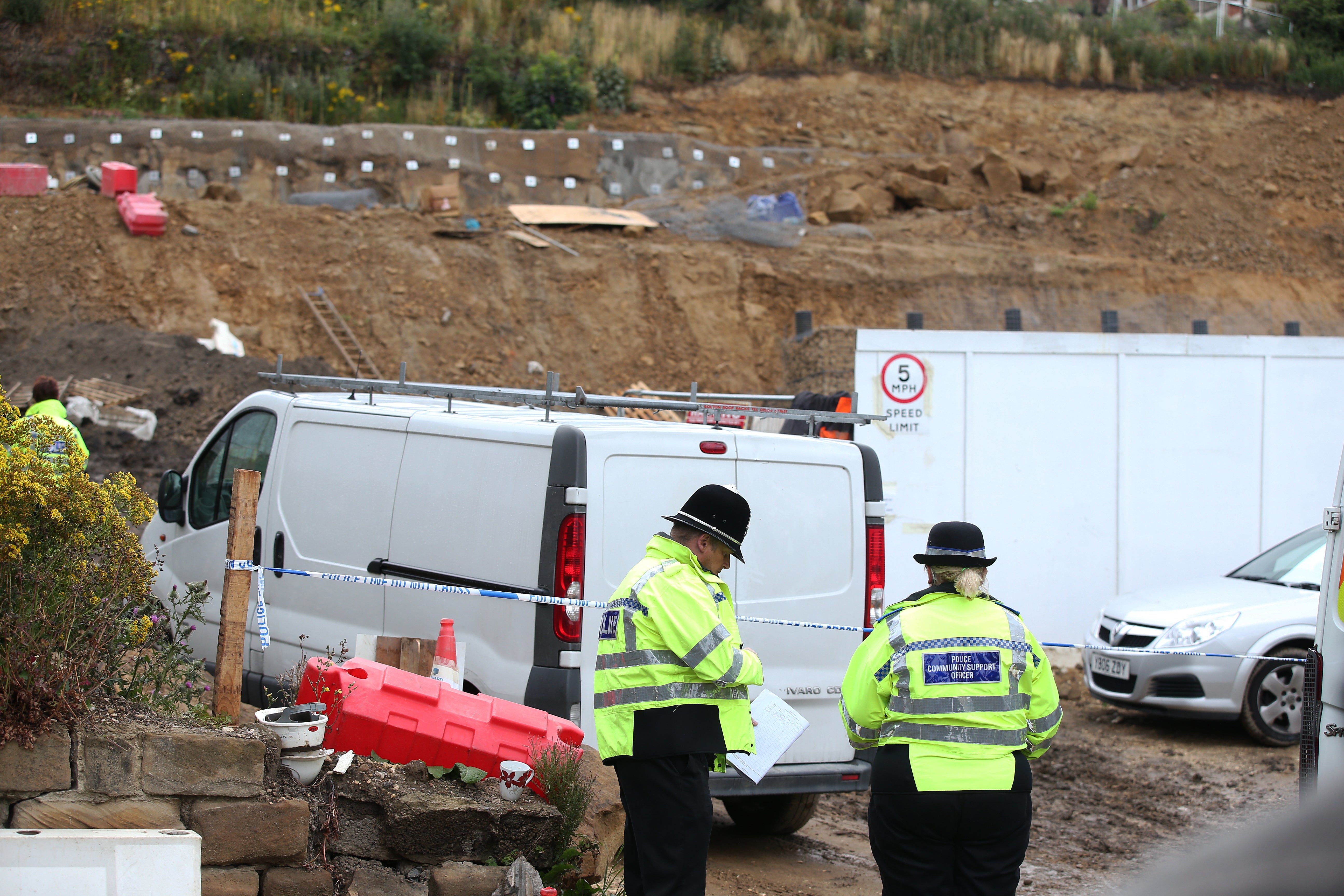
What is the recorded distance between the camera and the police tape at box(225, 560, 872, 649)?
202 inches

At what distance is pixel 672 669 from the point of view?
3.86 metres

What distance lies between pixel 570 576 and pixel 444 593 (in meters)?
0.82

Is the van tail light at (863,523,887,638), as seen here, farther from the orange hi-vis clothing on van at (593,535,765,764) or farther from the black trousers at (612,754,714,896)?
the black trousers at (612,754,714,896)

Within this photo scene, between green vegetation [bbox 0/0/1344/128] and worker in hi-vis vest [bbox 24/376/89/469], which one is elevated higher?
green vegetation [bbox 0/0/1344/128]

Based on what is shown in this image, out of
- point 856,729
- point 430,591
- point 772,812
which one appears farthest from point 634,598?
point 772,812

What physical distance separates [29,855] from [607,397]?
3.22m

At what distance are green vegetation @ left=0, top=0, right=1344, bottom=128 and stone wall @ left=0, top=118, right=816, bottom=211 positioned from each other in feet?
6.20

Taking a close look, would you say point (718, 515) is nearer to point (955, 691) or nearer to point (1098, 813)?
point (955, 691)

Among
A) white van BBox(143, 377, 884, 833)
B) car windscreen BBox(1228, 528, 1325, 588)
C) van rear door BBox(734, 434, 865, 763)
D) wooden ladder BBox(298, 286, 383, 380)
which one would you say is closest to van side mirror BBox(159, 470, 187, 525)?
white van BBox(143, 377, 884, 833)

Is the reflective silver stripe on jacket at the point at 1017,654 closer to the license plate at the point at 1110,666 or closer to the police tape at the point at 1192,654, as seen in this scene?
the police tape at the point at 1192,654

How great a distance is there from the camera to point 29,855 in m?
3.62

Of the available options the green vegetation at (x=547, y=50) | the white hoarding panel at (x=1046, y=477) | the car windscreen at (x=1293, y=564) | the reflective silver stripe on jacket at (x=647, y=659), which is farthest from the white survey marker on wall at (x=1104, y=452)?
the green vegetation at (x=547, y=50)

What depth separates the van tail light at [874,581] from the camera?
5988 millimetres

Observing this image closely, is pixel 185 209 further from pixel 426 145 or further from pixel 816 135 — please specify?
pixel 816 135
